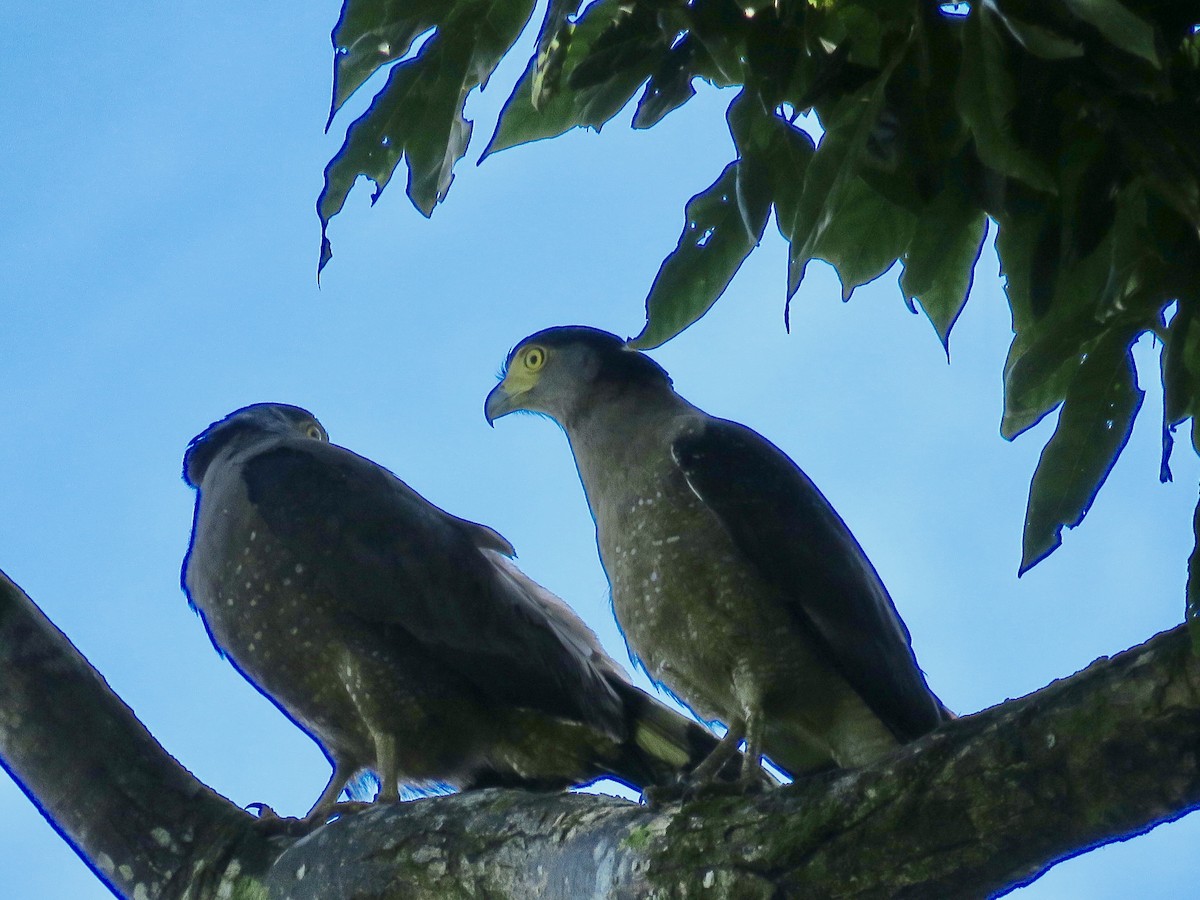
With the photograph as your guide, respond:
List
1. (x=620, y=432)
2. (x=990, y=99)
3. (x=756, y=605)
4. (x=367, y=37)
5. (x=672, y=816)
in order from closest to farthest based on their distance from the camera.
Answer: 1. (x=990, y=99)
2. (x=367, y=37)
3. (x=672, y=816)
4. (x=756, y=605)
5. (x=620, y=432)

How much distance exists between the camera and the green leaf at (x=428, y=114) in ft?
7.61

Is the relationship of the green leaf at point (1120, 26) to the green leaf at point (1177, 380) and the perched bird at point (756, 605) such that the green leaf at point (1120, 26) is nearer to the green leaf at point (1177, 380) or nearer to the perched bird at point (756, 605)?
the green leaf at point (1177, 380)

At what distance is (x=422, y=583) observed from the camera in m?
4.31

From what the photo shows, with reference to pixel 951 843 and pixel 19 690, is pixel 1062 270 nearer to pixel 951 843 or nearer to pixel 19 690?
pixel 951 843

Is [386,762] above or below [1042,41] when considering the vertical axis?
below

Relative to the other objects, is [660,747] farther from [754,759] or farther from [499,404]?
[499,404]

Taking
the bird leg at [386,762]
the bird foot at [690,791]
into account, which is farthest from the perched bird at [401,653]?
the bird foot at [690,791]

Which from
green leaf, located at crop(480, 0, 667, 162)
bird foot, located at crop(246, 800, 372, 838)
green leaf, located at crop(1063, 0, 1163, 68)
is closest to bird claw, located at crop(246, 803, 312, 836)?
bird foot, located at crop(246, 800, 372, 838)

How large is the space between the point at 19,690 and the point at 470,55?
6.25ft

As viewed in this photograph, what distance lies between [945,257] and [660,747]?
2346mm

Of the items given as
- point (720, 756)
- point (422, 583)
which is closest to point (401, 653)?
point (422, 583)

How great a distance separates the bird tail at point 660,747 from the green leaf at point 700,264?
6.89 ft

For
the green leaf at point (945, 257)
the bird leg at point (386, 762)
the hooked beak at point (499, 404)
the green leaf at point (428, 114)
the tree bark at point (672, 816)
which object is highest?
the hooked beak at point (499, 404)

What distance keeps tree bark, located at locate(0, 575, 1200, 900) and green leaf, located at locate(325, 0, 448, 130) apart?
1.42 metres
